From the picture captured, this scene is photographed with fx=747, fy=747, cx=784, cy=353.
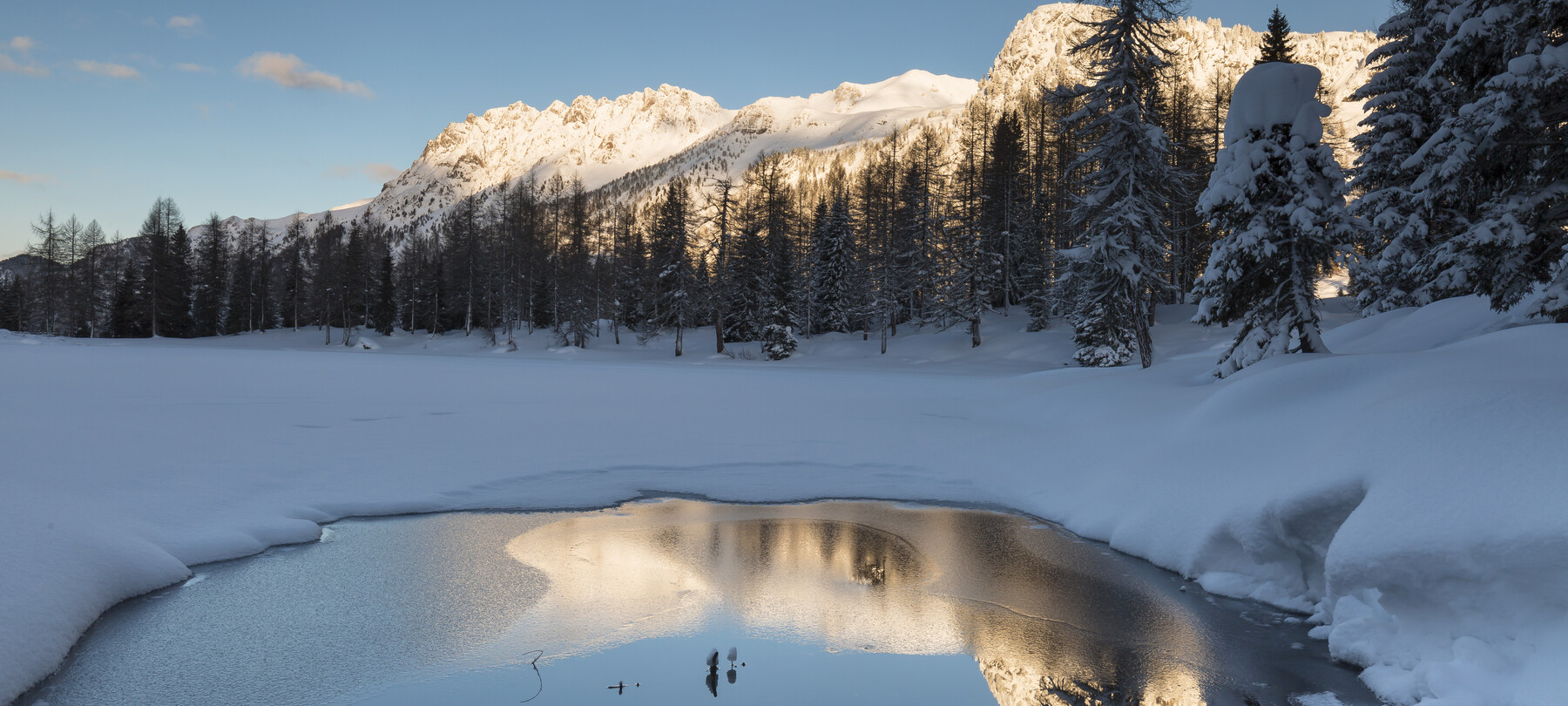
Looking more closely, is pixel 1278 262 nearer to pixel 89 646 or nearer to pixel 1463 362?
pixel 1463 362

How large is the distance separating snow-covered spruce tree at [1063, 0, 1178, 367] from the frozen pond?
14353 mm

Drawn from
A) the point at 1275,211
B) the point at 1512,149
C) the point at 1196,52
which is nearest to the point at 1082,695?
the point at 1512,149

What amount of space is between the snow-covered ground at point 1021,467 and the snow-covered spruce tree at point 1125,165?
3.44m

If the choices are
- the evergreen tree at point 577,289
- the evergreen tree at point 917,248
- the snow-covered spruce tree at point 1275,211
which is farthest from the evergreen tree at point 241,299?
the snow-covered spruce tree at point 1275,211

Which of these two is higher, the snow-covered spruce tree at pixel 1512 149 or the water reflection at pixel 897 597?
the snow-covered spruce tree at pixel 1512 149

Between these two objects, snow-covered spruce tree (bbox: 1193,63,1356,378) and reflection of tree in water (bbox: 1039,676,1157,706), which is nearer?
reflection of tree in water (bbox: 1039,676,1157,706)

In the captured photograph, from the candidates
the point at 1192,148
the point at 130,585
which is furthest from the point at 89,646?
the point at 1192,148

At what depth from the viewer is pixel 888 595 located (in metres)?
7.03

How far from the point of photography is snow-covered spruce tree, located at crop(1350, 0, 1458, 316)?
63.0 ft

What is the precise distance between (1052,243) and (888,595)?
46497mm

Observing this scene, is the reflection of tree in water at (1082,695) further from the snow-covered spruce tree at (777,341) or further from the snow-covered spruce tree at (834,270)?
the snow-covered spruce tree at (834,270)

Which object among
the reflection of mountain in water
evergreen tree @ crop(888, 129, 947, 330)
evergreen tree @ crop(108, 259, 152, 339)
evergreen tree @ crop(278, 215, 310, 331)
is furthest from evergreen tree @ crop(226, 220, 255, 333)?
the reflection of mountain in water

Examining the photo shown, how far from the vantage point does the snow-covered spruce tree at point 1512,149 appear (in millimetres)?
10117

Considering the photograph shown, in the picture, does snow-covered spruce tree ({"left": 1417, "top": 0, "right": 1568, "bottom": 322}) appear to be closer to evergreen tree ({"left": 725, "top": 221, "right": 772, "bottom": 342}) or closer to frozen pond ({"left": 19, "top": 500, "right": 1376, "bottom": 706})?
frozen pond ({"left": 19, "top": 500, "right": 1376, "bottom": 706})
